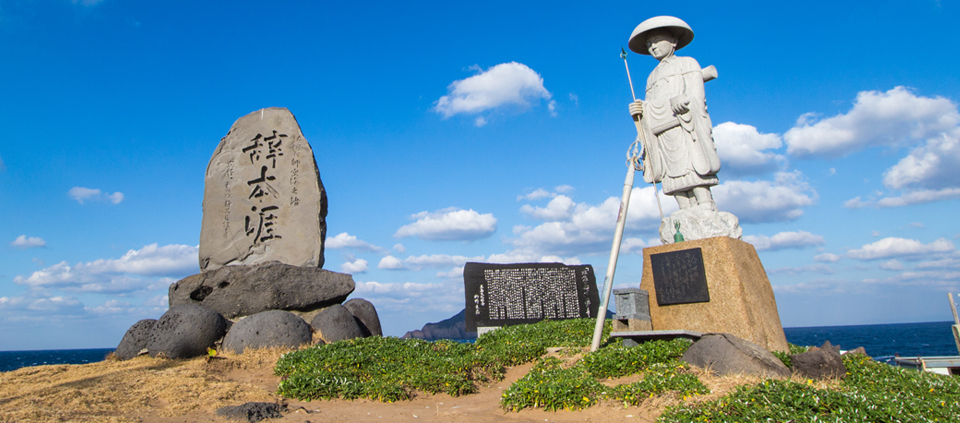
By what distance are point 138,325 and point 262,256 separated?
2.57m

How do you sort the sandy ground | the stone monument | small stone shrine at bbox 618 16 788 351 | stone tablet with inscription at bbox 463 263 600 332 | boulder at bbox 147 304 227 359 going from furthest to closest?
stone tablet with inscription at bbox 463 263 600 332 < boulder at bbox 147 304 227 359 < the stone monument < small stone shrine at bbox 618 16 788 351 < the sandy ground

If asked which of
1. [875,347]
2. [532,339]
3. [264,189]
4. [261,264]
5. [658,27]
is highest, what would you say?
[658,27]

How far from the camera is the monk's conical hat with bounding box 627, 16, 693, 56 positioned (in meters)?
8.65

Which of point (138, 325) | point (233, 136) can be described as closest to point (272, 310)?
point (138, 325)

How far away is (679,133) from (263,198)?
826cm

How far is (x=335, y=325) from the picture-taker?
948 centimetres

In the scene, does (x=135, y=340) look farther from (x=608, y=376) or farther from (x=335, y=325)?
(x=608, y=376)

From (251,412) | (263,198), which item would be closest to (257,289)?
(263,198)

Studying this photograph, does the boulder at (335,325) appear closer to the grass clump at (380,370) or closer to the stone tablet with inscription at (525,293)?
the grass clump at (380,370)

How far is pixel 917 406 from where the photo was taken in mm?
4586

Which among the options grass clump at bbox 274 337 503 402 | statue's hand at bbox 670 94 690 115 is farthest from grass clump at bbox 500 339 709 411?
statue's hand at bbox 670 94 690 115

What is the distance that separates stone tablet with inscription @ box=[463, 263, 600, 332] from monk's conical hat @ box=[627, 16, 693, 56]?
202 inches

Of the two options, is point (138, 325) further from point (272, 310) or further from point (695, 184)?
point (695, 184)

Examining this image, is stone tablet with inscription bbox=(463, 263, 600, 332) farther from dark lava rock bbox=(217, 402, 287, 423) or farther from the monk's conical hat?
dark lava rock bbox=(217, 402, 287, 423)
